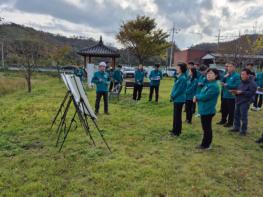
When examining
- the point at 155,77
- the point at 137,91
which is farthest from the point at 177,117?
the point at 137,91

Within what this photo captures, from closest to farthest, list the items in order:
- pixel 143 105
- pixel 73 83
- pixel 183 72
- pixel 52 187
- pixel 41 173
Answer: pixel 52 187
pixel 41 173
pixel 73 83
pixel 183 72
pixel 143 105

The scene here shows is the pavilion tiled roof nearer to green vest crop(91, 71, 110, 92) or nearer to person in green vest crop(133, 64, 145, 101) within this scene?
person in green vest crop(133, 64, 145, 101)

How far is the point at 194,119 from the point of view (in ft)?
27.8

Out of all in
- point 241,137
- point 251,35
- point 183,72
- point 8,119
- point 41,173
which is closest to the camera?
point 41,173

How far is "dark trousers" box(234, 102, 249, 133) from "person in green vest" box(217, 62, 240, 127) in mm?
474

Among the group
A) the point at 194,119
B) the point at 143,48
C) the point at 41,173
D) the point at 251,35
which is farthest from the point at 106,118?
the point at 143,48

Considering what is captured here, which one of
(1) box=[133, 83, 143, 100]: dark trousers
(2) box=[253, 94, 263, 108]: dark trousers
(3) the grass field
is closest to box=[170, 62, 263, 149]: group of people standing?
(3) the grass field

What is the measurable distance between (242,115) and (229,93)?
86cm

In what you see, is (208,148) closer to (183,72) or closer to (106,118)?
(183,72)

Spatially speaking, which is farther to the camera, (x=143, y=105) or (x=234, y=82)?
(x=143, y=105)

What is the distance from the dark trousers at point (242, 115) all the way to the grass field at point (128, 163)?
0.31 metres

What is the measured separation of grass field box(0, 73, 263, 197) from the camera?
3721 mm

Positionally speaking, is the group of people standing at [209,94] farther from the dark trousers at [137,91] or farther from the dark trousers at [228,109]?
the dark trousers at [137,91]

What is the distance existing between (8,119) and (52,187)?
189 inches
